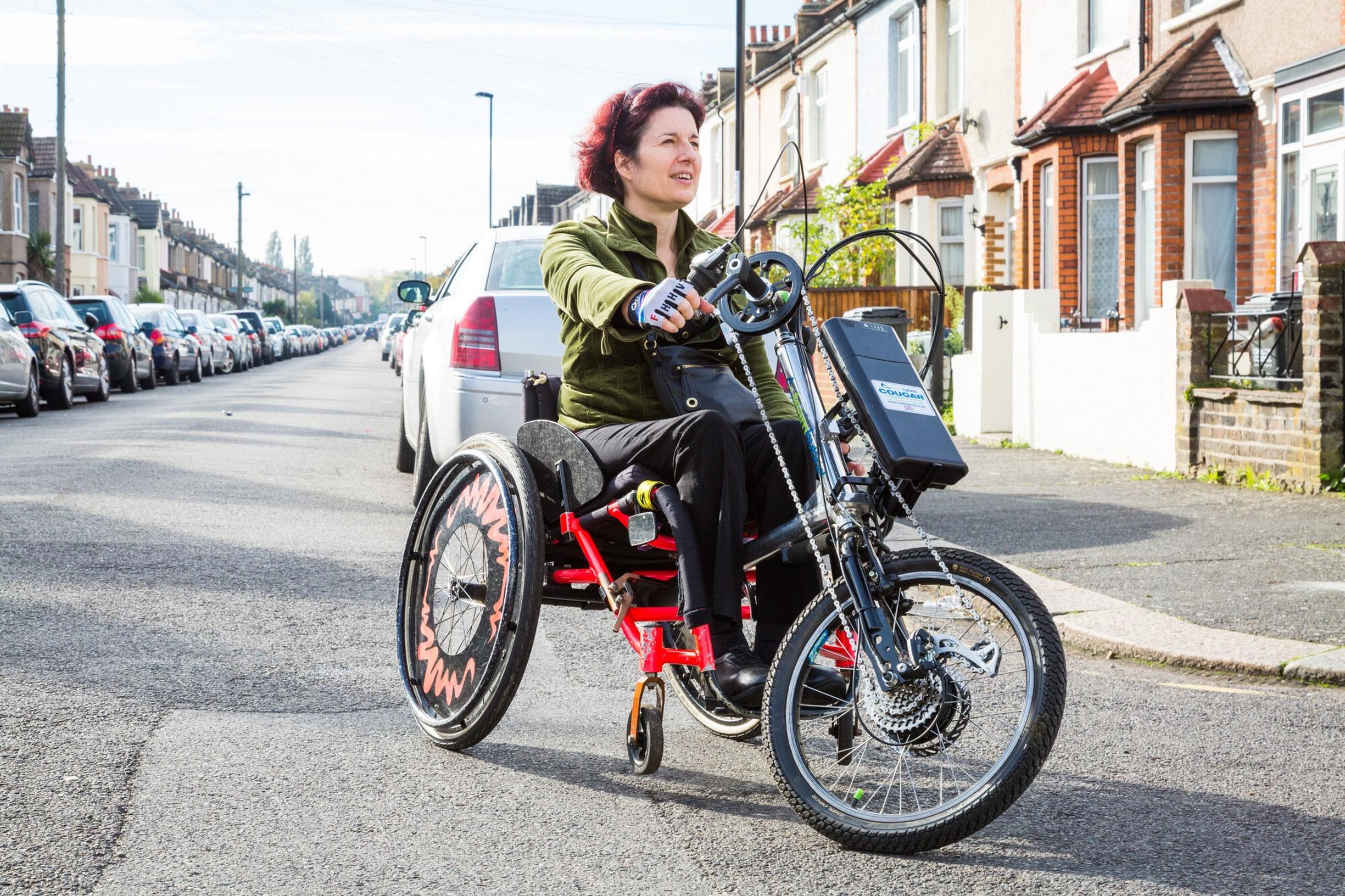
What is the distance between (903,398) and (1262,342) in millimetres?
8534

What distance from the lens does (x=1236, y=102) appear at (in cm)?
1580

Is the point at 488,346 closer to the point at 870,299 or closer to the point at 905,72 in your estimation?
the point at 870,299

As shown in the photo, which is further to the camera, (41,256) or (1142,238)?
(41,256)

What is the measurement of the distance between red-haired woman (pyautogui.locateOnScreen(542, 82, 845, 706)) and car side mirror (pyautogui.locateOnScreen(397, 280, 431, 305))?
6.19 meters

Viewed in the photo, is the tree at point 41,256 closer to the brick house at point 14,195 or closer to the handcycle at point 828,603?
the brick house at point 14,195

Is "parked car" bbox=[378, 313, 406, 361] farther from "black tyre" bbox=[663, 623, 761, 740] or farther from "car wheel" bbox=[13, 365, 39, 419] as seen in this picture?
"black tyre" bbox=[663, 623, 761, 740]

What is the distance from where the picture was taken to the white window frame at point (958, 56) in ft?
78.9

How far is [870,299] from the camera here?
70.4ft

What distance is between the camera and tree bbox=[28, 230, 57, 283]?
46156mm

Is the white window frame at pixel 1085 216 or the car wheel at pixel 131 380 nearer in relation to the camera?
the white window frame at pixel 1085 216

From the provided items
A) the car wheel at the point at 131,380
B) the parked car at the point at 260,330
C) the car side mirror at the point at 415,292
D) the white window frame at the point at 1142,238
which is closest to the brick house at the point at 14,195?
the parked car at the point at 260,330

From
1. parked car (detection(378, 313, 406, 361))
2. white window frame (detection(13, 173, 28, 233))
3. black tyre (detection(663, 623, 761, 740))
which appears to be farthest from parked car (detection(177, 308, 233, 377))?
black tyre (detection(663, 623, 761, 740))

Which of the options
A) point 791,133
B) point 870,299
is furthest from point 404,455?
point 791,133

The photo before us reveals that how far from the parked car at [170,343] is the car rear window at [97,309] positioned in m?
3.28
